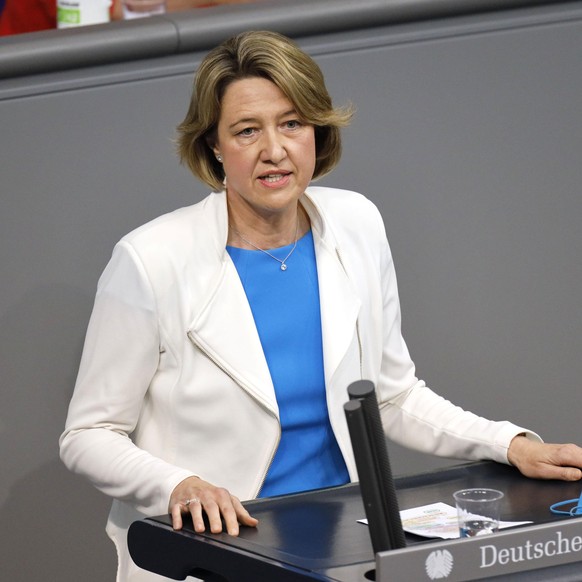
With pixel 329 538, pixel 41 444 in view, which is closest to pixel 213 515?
pixel 329 538

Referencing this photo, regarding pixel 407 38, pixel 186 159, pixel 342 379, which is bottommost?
pixel 342 379

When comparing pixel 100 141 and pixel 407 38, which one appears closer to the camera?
pixel 100 141

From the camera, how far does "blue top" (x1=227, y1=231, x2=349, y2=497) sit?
2.12 meters

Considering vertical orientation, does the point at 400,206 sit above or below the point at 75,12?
below

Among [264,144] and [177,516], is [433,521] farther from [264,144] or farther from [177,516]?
[264,144]

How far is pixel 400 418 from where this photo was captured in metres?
2.27

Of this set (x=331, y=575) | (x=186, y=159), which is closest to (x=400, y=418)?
(x=186, y=159)

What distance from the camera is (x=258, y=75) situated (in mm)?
2113

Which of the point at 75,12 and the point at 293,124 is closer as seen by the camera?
the point at 293,124

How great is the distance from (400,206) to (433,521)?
124 centimetres

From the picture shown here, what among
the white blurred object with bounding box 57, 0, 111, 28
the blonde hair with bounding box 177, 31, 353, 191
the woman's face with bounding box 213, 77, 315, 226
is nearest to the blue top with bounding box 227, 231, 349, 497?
the woman's face with bounding box 213, 77, 315, 226

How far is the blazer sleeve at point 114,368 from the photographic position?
2.03 m

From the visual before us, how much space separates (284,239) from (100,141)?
21.6 inches

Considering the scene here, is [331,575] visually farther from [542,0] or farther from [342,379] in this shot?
[542,0]
